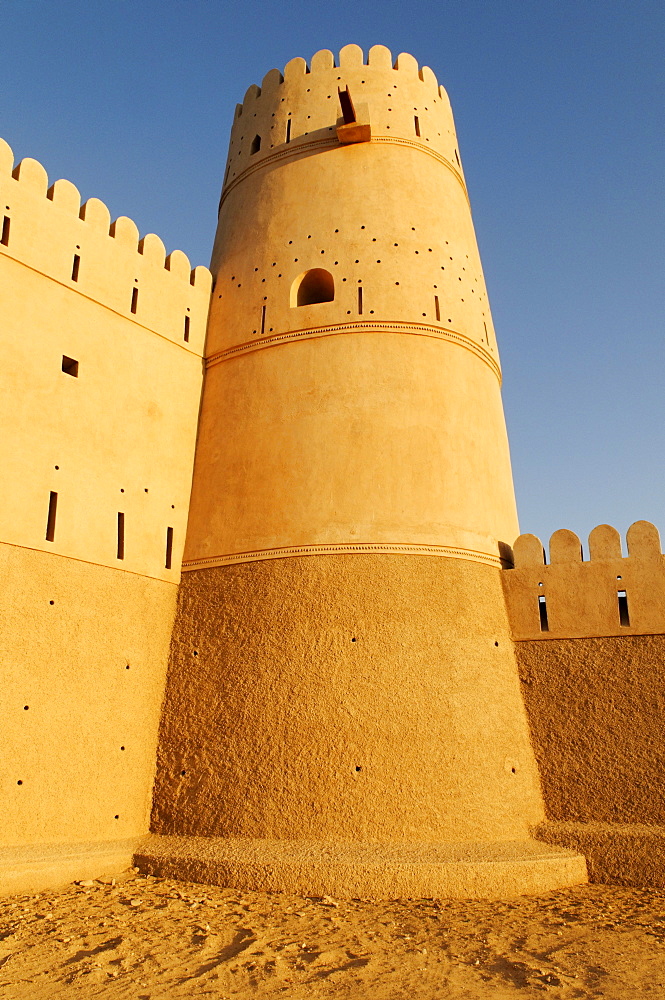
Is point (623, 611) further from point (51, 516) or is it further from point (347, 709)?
point (51, 516)

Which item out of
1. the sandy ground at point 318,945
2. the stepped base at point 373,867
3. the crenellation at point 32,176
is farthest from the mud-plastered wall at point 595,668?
the crenellation at point 32,176

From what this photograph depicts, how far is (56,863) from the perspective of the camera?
6.95 meters

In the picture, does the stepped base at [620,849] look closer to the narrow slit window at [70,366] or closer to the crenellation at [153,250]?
the narrow slit window at [70,366]

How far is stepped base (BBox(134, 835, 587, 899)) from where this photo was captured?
6945mm

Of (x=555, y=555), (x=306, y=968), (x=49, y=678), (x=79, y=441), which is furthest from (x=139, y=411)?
(x=306, y=968)

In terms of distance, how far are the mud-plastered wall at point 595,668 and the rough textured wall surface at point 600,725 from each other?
0.04ft

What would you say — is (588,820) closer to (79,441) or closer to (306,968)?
(306,968)

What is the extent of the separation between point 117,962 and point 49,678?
3352mm

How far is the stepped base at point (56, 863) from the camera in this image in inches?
262

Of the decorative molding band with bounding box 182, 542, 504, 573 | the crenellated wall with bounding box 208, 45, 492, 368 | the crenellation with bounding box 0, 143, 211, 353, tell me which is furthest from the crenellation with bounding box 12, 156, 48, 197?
the decorative molding band with bounding box 182, 542, 504, 573

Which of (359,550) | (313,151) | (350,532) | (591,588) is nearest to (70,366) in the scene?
(350,532)

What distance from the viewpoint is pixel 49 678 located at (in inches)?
318

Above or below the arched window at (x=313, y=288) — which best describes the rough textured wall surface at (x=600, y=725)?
below

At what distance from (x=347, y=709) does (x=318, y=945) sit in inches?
108
